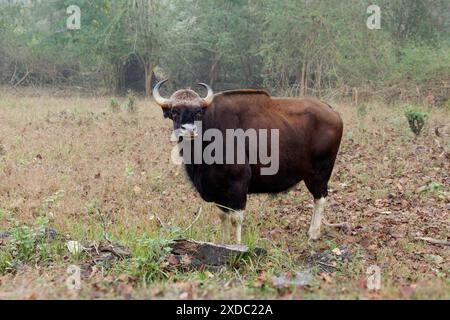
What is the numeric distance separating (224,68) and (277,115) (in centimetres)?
1991

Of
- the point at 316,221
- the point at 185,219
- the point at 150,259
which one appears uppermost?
the point at 150,259

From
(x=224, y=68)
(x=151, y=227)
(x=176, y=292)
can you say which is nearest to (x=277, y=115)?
(x=151, y=227)

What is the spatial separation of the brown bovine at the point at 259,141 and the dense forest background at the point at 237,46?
1230 centimetres

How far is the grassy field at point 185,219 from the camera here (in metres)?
4.56

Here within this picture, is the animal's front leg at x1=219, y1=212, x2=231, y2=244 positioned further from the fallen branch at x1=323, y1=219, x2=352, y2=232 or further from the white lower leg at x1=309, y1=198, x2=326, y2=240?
the fallen branch at x1=323, y1=219, x2=352, y2=232

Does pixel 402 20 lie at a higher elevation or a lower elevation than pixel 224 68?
higher

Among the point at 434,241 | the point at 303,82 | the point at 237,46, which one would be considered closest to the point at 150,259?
the point at 434,241

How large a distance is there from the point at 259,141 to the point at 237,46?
18623mm

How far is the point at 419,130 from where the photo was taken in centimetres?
1267

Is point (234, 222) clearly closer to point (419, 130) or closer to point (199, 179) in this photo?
point (199, 179)

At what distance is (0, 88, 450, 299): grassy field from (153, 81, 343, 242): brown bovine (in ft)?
1.77

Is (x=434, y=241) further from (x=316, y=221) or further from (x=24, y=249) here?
(x=24, y=249)

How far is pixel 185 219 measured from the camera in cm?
729

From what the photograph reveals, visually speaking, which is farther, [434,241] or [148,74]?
[148,74]
